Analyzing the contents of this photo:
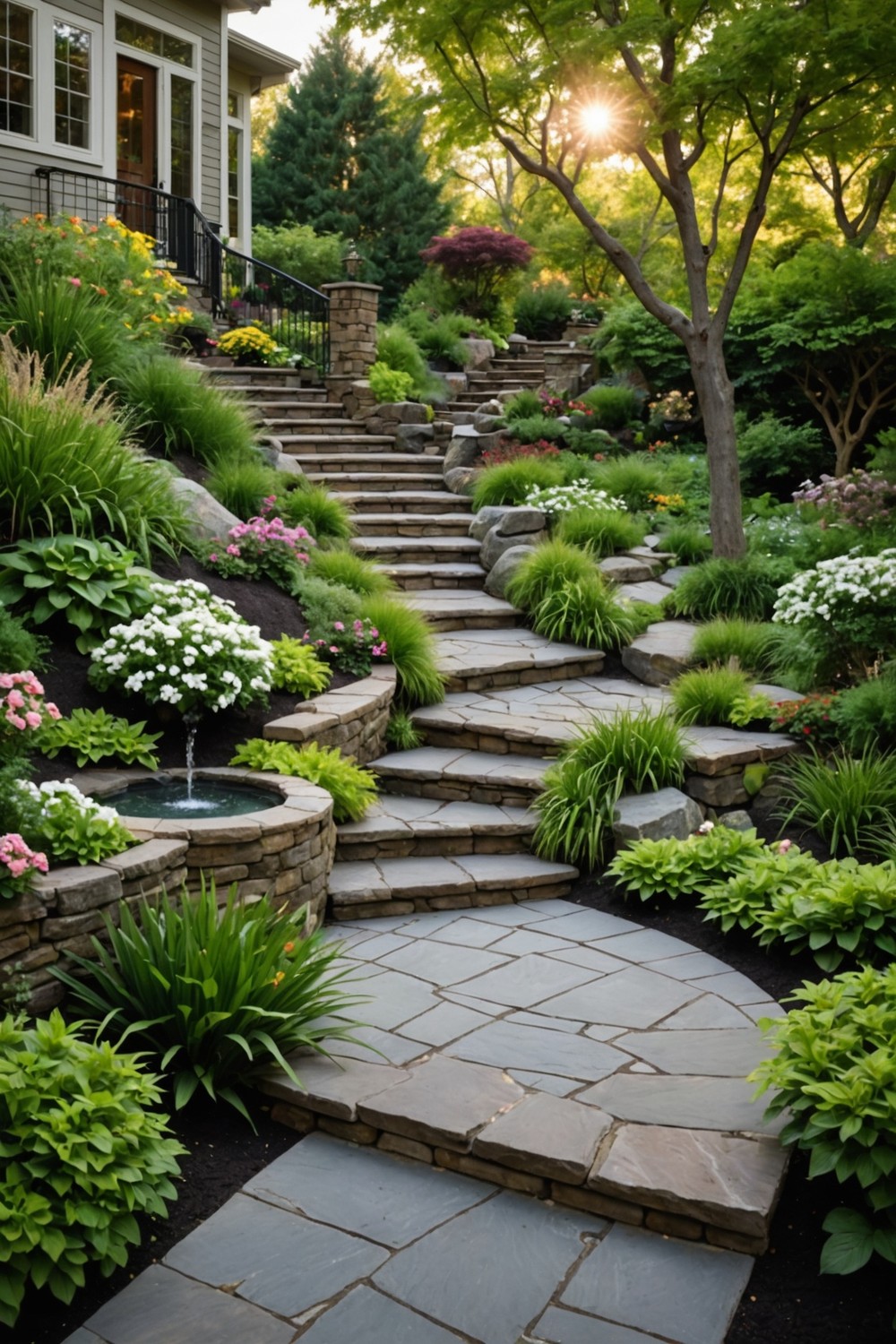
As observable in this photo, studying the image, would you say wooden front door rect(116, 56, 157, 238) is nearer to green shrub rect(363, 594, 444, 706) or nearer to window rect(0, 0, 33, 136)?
window rect(0, 0, 33, 136)

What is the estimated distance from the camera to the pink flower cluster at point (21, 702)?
12.3 feet

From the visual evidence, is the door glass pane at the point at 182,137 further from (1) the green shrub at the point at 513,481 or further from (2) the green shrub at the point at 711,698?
(2) the green shrub at the point at 711,698

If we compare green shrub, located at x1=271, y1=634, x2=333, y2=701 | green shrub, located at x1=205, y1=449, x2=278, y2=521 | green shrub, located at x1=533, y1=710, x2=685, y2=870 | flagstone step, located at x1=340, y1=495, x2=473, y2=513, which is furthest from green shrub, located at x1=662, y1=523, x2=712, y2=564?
green shrub, located at x1=271, y1=634, x2=333, y2=701

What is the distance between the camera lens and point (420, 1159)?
10.5 feet

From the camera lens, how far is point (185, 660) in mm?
5145

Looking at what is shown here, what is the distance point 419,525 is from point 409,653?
11.4ft

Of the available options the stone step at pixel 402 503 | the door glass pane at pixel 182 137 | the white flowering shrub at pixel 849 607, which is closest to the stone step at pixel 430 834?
the white flowering shrub at pixel 849 607

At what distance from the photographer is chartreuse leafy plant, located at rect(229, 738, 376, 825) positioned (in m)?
5.14

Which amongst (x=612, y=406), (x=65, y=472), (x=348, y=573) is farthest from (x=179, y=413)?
(x=612, y=406)

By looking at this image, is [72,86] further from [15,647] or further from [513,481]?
A: [15,647]

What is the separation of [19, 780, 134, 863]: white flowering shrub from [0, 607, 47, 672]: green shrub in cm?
117

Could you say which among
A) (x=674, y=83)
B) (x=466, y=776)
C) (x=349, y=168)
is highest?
(x=349, y=168)

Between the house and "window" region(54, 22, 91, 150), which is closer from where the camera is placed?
the house

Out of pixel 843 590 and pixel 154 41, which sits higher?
pixel 154 41
